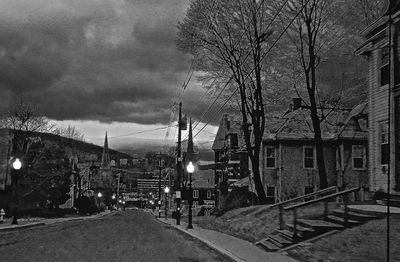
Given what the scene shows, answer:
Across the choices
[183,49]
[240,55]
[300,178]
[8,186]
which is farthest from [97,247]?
[8,186]

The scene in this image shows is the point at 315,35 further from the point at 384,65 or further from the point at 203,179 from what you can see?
the point at 203,179

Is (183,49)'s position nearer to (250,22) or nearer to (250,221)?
(250,22)

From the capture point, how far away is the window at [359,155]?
3844 cm

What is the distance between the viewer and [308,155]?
132ft

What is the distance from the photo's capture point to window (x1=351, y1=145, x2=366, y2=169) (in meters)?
38.4

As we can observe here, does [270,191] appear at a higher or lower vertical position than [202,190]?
higher

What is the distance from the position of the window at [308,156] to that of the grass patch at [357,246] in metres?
25.8

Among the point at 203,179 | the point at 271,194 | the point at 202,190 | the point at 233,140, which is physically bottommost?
the point at 202,190

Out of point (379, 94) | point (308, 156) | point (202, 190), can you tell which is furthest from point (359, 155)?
point (202, 190)

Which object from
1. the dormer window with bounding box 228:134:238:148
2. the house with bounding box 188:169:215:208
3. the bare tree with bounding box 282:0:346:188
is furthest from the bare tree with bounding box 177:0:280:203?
the house with bounding box 188:169:215:208

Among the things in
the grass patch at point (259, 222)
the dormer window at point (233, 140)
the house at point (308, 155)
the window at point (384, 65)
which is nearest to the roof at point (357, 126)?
the house at point (308, 155)

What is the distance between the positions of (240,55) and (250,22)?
89.6 inches

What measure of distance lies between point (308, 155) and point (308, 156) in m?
0.09

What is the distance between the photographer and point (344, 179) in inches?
1519
